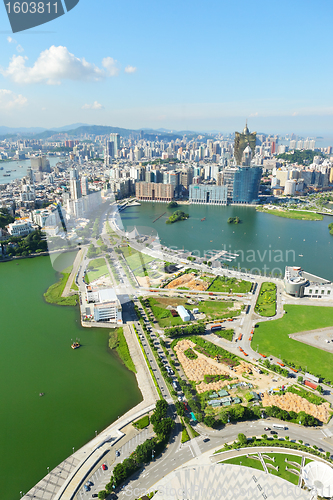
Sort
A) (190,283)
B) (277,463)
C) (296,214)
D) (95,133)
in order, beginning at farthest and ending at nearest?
(95,133) → (296,214) → (190,283) → (277,463)

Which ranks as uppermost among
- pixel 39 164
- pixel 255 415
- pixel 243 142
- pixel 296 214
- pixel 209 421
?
pixel 243 142

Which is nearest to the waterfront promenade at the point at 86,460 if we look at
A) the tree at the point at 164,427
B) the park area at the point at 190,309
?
the tree at the point at 164,427

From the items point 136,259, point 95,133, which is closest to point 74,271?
point 136,259

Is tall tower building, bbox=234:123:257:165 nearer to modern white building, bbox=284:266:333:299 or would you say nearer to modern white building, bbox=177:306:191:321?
modern white building, bbox=284:266:333:299

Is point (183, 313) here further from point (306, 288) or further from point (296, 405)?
point (306, 288)

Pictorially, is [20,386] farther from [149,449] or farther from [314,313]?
[314,313]

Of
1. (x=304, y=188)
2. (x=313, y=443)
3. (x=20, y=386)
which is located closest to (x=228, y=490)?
(x=313, y=443)

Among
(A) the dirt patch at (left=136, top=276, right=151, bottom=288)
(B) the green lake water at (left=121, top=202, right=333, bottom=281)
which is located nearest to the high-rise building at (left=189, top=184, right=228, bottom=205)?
(B) the green lake water at (left=121, top=202, right=333, bottom=281)
